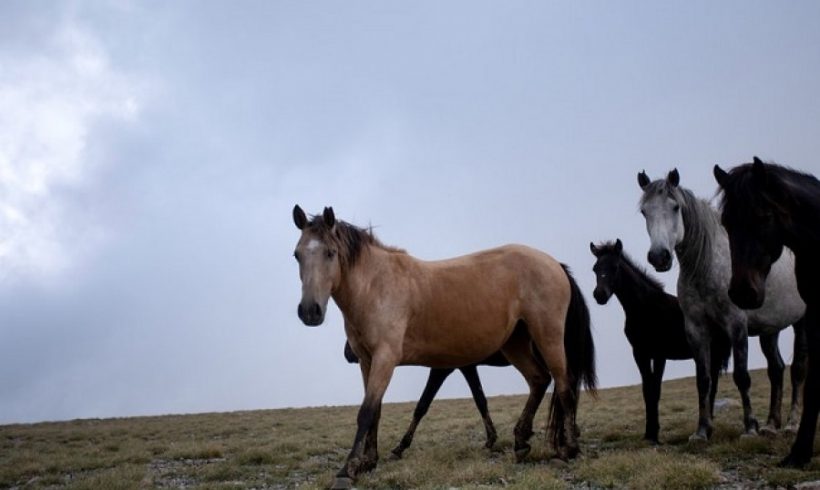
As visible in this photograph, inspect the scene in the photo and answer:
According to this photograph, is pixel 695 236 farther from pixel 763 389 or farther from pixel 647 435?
pixel 763 389

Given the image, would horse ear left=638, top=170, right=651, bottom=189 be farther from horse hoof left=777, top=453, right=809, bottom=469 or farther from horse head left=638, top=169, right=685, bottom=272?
horse hoof left=777, top=453, right=809, bottom=469

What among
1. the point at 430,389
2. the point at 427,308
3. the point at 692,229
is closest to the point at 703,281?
the point at 692,229

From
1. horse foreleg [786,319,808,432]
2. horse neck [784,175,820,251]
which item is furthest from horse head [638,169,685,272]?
horse foreleg [786,319,808,432]

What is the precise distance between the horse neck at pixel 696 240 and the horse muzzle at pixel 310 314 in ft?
17.0

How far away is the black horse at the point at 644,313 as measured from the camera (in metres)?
9.83

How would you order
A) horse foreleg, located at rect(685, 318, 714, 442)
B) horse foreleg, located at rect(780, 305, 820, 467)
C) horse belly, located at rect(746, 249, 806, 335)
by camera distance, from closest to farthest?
horse foreleg, located at rect(780, 305, 820, 467)
horse foreleg, located at rect(685, 318, 714, 442)
horse belly, located at rect(746, 249, 806, 335)

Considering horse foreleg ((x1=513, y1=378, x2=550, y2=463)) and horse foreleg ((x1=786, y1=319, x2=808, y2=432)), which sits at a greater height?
horse foreleg ((x1=786, y1=319, x2=808, y2=432))

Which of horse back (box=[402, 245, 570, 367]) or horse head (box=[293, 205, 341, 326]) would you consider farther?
horse back (box=[402, 245, 570, 367])

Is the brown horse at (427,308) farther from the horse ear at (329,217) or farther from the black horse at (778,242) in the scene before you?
the black horse at (778,242)

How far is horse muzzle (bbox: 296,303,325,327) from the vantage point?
6848 mm

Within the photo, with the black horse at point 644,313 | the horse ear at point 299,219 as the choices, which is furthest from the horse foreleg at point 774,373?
the horse ear at point 299,219

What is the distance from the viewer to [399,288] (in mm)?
7777

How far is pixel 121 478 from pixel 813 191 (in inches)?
364

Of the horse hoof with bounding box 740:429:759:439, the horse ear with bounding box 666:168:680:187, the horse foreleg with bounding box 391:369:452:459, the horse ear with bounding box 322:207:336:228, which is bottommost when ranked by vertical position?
the horse hoof with bounding box 740:429:759:439
